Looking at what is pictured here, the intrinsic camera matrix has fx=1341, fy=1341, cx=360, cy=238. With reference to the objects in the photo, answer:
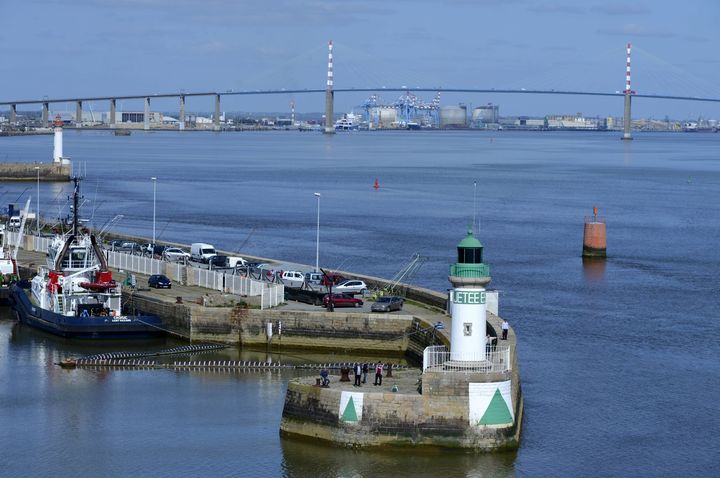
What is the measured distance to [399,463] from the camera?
22.1 metres

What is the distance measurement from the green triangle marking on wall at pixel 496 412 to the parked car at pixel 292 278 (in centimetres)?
1434

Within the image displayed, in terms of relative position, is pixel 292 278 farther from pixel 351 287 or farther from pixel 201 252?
pixel 201 252

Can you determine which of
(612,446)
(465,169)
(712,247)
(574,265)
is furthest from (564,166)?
(612,446)

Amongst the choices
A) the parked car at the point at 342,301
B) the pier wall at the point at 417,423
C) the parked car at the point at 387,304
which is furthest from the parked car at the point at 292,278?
the pier wall at the point at 417,423

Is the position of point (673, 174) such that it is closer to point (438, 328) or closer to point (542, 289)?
point (542, 289)

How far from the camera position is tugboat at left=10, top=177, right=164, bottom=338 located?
33.4m

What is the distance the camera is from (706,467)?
23094 mm

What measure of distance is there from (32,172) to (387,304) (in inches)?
2628

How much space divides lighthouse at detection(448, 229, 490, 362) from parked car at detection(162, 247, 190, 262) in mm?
19686

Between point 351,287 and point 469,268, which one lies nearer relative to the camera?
point 469,268

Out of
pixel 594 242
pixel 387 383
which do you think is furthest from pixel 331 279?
pixel 594 242

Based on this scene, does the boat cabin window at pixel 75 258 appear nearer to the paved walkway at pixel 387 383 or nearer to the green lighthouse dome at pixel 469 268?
the paved walkway at pixel 387 383

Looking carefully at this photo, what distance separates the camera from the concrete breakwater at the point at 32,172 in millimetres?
94438

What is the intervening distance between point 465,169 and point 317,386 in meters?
101
